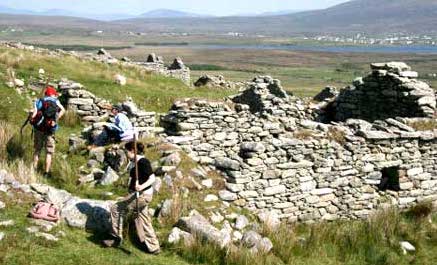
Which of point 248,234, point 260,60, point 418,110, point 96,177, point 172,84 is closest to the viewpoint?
point 248,234

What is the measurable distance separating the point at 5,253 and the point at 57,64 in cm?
2197

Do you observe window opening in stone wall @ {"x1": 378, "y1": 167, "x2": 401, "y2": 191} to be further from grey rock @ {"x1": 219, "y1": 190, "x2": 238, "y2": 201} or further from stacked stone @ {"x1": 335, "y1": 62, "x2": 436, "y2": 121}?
grey rock @ {"x1": 219, "y1": 190, "x2": 238, "y2": 201}

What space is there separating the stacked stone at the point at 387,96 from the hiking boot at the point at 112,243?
38.5 feet

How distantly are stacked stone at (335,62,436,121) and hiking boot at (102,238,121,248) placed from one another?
38.5 ft

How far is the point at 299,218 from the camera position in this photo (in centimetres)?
1459

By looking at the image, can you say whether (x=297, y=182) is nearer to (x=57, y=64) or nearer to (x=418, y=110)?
(x=418, y=110)

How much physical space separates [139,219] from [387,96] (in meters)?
11.9

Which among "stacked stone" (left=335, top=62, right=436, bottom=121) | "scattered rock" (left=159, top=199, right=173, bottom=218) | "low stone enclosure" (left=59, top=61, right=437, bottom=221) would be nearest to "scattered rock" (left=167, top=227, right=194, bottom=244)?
"scattered rock" (left=159, top=199, right=173, bottom=218)

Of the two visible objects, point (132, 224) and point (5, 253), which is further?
point (132, 224)

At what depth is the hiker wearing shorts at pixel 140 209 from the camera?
10.1m

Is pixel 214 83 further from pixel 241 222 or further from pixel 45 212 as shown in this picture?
pixel 45 212

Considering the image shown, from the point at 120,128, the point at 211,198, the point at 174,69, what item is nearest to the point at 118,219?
the point at 211,198

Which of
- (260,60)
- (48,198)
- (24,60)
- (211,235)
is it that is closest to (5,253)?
(48,198)

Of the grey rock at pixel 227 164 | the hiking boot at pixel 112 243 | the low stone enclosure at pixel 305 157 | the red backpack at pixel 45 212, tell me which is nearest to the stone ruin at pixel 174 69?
the low stone enclosure at pixel 305 157
